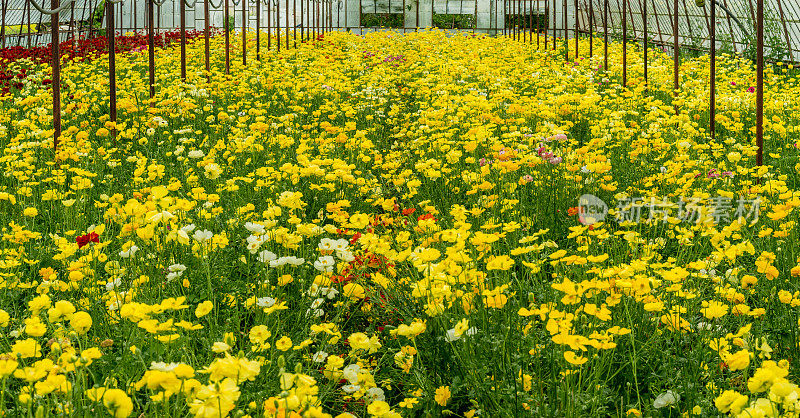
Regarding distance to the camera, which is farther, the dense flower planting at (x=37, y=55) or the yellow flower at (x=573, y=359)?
the dense flower planting at (x=37, y=55)

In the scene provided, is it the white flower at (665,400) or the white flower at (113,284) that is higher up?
the white flower at (113,284)

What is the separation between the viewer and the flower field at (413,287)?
1.80 metres

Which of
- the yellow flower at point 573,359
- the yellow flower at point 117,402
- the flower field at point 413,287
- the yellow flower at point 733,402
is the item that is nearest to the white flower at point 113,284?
the flower field at point 413,287

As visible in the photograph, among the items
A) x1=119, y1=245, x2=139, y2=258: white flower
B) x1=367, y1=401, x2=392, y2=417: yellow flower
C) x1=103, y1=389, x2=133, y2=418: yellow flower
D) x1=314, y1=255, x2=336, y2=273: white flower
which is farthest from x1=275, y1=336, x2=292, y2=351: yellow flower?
x1=119, y1=245, x2=139, y2=258: white flower

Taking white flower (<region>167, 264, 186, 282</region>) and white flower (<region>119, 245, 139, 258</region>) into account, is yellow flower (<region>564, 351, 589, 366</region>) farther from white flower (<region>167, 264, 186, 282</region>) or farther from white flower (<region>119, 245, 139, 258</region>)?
white flower (<region>119, 245, 139, 258</region>)

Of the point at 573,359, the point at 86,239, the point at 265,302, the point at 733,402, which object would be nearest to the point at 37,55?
the point at 86,239

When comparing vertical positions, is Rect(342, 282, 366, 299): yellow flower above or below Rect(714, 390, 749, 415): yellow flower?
below

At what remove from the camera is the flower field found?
1797 millimetres

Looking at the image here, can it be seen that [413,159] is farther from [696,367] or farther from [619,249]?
[696,367]

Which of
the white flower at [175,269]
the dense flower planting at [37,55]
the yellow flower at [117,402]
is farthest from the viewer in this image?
the dense flower planting at [37,55]

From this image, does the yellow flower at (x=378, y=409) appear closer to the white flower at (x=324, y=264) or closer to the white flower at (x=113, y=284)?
the white flower at (x=324, y=264)

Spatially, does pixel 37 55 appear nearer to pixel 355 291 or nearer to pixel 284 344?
pixel 355 291

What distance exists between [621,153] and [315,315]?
3.10 metres

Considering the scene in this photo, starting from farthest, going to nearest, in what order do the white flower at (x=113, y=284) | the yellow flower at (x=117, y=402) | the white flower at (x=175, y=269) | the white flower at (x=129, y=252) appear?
1. the white flower at (x=129, y=252)
2. the white flower at (x=175, y=269)
3. the white flower at (x=113, y=284)
4. the yellow flower at (x=117, y=402)
